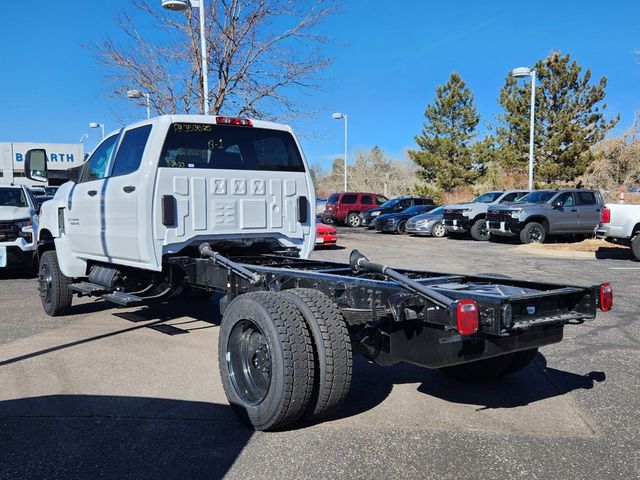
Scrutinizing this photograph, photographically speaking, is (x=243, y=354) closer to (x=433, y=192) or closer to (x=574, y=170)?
(x=574, y=170)

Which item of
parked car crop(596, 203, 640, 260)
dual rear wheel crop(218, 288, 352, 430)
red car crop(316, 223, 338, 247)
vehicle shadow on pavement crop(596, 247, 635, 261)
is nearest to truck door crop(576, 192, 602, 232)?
vehicle shadow on pavement crop(596, 247, 635, 261)

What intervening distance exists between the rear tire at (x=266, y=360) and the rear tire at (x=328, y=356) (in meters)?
0.06

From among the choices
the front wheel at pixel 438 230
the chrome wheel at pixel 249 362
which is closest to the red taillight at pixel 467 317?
the chrome wheel at pixel 249 362

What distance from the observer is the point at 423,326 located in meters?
3.77

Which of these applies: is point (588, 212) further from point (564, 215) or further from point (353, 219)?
point (353, 219)

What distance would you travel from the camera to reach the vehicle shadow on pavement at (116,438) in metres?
3.55

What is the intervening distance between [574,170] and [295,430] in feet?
110

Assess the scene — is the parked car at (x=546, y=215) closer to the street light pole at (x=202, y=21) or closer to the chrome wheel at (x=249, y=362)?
the street light pole at (x=202, y=21)

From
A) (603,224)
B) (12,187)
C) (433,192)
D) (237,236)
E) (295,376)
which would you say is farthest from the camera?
(433,192)

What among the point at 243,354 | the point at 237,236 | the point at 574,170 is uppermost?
the point at 574,170

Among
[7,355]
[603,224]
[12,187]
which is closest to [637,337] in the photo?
[7,355]

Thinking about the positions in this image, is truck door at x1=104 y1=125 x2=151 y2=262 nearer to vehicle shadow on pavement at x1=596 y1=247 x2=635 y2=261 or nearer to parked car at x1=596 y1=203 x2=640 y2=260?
parked car at x1=596 y1=203 x2=640 y2=260

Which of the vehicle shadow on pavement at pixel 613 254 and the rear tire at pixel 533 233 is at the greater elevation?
the rear tire at pixel 533 233

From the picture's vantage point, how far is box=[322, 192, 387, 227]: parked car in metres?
31.2
